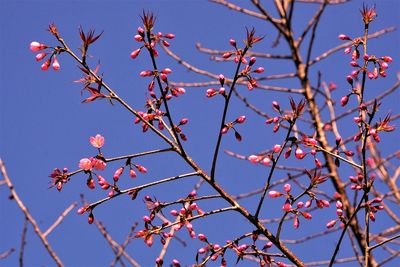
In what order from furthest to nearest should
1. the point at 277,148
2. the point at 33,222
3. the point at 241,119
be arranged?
the point at 33,222 → the point at 241,119 → the point at 277,148

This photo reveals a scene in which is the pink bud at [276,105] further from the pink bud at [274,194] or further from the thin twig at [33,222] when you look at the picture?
the thin twig at [33,222]

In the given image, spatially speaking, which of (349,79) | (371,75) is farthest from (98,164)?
(371,75)

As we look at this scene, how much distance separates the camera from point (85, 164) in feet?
8.20

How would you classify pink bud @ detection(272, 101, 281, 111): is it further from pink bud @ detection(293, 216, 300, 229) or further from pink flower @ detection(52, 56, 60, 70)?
pink flower @ detection(52, 56, 60, 70)

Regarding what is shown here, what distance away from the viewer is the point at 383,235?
15.5ft

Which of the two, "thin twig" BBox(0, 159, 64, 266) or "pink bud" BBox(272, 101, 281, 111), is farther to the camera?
"thin twig" BBox(0, 159, 64, 266)

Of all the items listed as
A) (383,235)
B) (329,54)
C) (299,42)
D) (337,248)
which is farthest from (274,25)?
(337,248)

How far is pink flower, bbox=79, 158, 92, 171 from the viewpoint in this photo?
8.18 feet

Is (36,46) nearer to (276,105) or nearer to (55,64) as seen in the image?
(55,64)

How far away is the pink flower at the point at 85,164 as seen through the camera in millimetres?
2494

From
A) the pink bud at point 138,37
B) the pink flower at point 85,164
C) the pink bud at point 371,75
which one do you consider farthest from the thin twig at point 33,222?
the pink bud at point 371,75

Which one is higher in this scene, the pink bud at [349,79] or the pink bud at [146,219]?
the pink bud at [349,79]

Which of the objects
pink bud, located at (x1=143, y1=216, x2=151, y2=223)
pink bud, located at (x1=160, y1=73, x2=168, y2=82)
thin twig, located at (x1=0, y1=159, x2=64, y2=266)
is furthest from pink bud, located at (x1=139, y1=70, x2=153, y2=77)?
thin twig, located at (x1=0, y1=159, x2=64, y2=266)

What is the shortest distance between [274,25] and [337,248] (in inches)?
117
